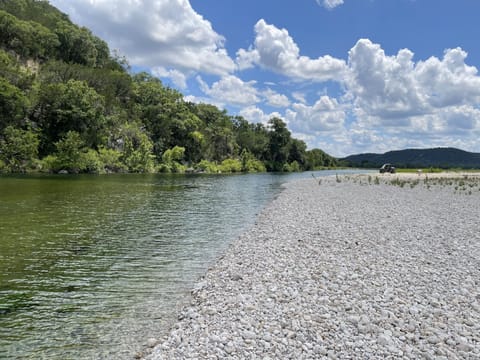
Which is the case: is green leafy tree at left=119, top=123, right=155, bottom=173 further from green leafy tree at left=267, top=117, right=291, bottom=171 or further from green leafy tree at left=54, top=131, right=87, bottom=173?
green leafy tree at left=267, top=117, right=291, bottom=171

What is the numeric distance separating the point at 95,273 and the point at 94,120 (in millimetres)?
77560

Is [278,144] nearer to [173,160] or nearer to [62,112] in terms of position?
[173,160]

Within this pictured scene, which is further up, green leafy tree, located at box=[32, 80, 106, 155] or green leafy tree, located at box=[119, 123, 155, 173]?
green leafy tree, located at box=[32, 80, 106, 155]

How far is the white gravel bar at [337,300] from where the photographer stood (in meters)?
5.96

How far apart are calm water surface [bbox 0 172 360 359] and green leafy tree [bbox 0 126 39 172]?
155 ft

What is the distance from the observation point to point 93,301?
860 cm

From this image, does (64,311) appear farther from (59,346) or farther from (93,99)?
(93,99)

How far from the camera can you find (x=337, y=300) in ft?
25.9

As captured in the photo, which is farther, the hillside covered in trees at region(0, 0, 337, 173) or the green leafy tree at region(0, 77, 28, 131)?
the hillside covered in trees at region(0, 0, 337, 173)

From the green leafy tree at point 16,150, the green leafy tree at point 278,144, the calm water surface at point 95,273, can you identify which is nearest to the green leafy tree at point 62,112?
the green leafy tree at point 16,150

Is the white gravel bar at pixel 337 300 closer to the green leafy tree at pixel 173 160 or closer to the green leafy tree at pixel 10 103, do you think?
the green leafy tree at pixel 10 103

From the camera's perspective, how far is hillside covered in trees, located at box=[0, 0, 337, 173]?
67625mm

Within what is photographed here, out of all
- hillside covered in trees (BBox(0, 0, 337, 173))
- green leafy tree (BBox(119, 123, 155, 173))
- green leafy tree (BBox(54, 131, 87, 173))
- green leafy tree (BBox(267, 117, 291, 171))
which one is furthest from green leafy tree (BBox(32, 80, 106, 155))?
green leafy tree (BBox(267, 117, 291, 171))

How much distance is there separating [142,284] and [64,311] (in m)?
2.36
